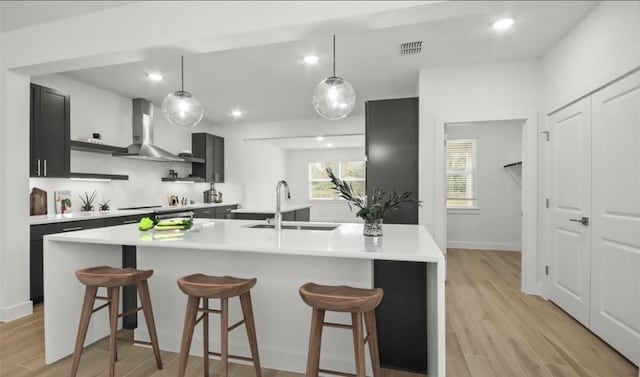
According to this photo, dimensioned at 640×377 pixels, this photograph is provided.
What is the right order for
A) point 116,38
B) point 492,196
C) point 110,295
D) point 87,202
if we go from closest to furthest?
point 110,295 → point 116,38 → point 87,202 → point 492,196

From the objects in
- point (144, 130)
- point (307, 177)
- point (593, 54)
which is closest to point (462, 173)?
point (593, 54)

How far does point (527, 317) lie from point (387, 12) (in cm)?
298

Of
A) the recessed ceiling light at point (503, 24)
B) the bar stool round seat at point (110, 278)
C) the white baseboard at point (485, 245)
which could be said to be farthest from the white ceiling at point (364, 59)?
the white baseboard at point (485, 245)

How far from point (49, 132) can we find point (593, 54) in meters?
5.45

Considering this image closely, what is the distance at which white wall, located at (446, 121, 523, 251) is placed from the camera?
21.1 ft

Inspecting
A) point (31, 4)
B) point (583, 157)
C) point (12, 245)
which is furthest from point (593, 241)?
point (12, 245)

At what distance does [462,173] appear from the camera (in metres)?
6.74

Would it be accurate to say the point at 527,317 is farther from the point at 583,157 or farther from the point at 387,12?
the point at 387,12

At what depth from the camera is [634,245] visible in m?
2.31

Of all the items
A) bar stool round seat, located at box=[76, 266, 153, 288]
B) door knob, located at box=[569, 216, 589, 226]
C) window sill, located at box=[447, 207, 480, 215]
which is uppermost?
door knob, located at box=[569, 216, 589, 226]

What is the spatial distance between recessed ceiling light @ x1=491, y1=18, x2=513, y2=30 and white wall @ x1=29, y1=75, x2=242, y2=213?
501cm

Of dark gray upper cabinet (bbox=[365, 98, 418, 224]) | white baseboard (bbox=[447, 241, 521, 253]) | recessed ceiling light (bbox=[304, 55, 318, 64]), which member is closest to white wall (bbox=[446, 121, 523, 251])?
white baseboard (bbox=[447, 241, 521, 253])

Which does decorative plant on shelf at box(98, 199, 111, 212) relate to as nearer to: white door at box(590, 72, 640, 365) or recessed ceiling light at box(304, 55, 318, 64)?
recessed ceiling light at box(304, 55, 318, 64)

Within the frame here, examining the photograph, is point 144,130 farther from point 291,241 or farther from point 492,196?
point 492,196
